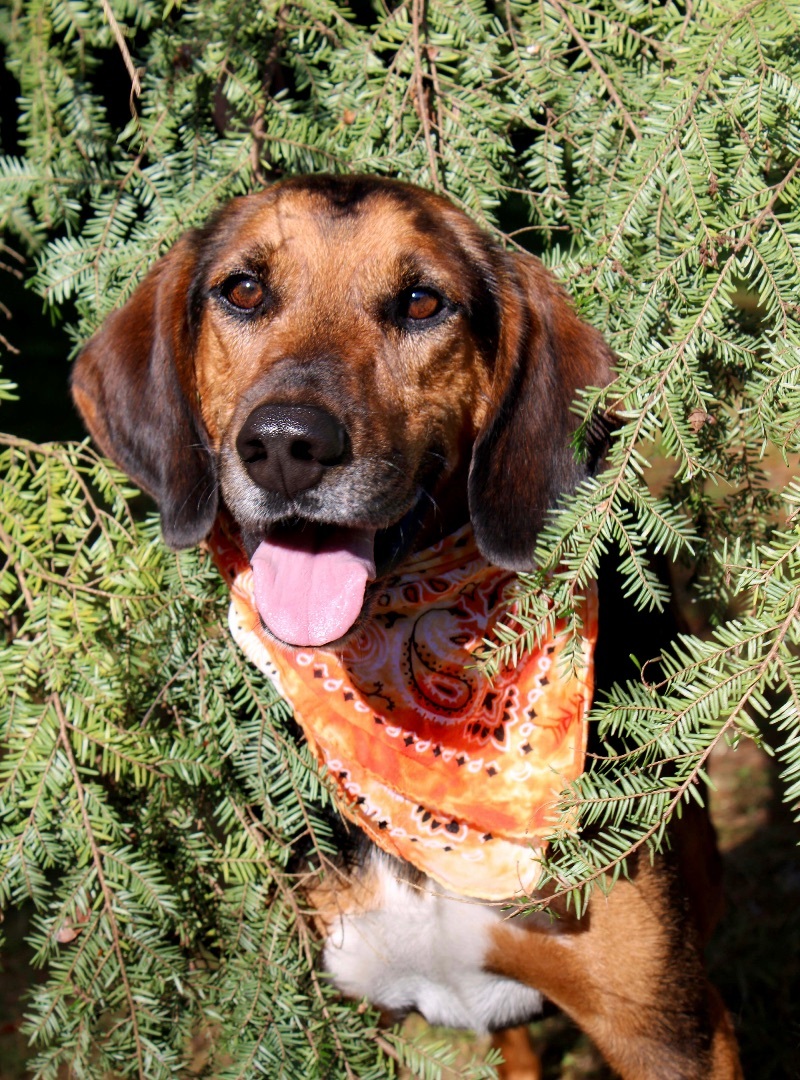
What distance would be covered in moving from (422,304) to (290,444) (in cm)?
61

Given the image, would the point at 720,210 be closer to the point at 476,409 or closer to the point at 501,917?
the point at 476,409

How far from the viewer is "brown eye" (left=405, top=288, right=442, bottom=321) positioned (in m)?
2.53

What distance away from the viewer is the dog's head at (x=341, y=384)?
222cm

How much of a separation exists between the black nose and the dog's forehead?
0.54m

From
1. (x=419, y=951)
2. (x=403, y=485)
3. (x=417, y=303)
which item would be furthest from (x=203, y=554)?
(x=419, y=951)

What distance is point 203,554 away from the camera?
266 centimetres

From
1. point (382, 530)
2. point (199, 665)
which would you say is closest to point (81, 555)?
point (199, 665)

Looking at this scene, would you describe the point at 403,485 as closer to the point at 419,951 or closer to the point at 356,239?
the point at 356,239

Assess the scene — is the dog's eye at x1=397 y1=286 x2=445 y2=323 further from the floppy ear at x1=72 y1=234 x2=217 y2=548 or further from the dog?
the floppy ear at x1=72 y1=234 x2=217 y2=548

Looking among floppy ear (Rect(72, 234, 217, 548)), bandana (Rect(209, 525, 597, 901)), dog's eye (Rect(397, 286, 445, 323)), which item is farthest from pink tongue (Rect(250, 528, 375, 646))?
dog's eye (Rect(397, 286, 445, 323))

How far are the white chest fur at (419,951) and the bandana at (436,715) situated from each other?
167 mm

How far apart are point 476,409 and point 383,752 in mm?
841

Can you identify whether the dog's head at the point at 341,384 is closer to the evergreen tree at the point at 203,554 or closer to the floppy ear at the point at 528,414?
the floppy ear at the point at 528,414

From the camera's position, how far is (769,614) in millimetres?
1601
